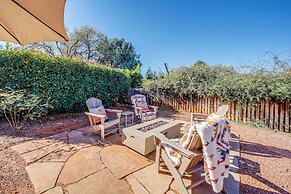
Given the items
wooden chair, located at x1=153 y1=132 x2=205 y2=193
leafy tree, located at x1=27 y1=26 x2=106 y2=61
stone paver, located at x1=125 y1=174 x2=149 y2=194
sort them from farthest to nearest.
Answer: leafy tree, located at x1=27 y1=26 x2=106 y2=61
stone paver, located at x1=125 y1=174 x2=149 y2=194
wooden chair, located at x1=153 y1=132 x2=205 y2=193

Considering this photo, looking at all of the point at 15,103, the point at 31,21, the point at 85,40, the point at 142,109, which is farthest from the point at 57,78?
the point at 85,40

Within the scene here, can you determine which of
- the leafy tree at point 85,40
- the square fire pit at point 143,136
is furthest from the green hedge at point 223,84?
the leafy tree at point 85,40

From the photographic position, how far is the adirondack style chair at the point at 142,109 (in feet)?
13.4

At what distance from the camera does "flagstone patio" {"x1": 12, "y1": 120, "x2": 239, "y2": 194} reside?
173 cm

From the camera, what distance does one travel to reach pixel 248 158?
2.53 meters

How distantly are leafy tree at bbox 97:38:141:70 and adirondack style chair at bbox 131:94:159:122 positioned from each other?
1260 cm

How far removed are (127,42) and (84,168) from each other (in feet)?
57.6

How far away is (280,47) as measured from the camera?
4688mm

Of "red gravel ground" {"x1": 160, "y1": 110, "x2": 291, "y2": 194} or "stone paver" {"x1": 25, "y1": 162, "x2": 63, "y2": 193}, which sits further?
"red gravel ground" {"x1": 160, "y1": 110, "x2": 291, "y2": 194}

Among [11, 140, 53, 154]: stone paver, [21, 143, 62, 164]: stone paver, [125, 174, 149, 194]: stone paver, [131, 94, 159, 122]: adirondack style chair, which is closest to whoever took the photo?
[125, 174, 149, 194]: stone paver

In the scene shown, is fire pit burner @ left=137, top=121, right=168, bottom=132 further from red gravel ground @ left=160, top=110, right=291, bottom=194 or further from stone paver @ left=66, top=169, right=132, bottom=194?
red gravel ground @ left=160, top=110, right=291, bottom=194

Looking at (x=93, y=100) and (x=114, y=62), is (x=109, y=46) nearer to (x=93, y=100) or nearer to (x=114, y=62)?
(x=114, y=62)

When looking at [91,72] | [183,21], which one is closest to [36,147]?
[91,72]

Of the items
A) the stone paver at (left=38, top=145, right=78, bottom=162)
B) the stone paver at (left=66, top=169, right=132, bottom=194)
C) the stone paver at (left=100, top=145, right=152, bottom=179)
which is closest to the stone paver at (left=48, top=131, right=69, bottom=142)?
the stone paver at (left=38, top=145, right=78, bottom=162)
